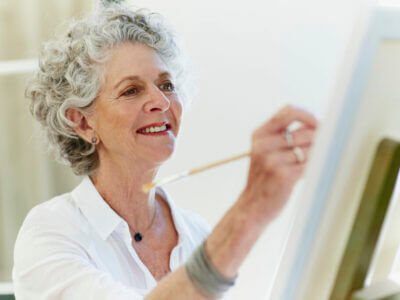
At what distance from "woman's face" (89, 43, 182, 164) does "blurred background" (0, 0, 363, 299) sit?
96 cm

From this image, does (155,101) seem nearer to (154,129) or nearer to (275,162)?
(154,129)

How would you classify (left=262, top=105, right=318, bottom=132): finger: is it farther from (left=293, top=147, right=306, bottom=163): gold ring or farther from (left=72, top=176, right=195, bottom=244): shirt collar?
(left=72, top=176, right=195, bottom=244): shirt collar

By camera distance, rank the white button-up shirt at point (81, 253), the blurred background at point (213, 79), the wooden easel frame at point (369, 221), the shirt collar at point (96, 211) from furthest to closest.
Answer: the blurred background at point (213, 79) → the shirt collar at point (96, 211) → the white button-up shirt at point (81, 253) → the wooden easel frame at point (369, 221)

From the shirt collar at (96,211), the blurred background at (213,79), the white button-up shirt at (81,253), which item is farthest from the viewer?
the blurred background at (213,79)

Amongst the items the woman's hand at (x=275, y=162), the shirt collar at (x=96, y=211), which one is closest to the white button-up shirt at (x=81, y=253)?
the shirt collar at (x=96, y=211)

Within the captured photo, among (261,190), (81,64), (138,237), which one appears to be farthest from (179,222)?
(261,190)

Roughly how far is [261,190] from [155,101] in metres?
0.66

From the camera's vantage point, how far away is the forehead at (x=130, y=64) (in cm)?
143

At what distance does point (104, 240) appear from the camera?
137 centimetres

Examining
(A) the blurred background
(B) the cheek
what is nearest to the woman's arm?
(B) the cheek

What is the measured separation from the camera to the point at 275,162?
800 millimetres

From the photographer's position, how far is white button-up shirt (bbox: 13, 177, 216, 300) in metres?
1.12

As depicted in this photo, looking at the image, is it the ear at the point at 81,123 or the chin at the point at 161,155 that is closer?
the chin at the point at 161,155

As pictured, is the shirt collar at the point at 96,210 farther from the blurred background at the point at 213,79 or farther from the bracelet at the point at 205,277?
the blurred background at the point at 213,79
